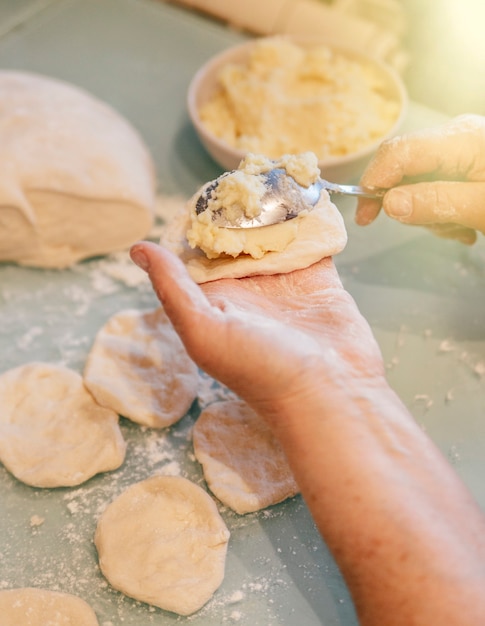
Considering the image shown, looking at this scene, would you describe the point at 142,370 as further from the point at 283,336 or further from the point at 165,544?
the point at 283,336

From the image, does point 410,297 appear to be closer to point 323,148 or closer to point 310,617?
point 323,148

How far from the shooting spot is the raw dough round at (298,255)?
1.45 meters

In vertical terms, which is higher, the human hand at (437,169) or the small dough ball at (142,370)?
the human hand at (437,169)

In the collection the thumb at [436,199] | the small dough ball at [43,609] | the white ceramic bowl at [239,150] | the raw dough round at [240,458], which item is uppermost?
the thumb at [436,199]

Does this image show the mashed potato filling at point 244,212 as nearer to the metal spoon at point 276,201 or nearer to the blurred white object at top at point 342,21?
the metal spoon at point 276,201

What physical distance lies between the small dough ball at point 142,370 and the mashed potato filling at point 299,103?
0.77 metres

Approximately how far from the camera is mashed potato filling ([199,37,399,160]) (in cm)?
211

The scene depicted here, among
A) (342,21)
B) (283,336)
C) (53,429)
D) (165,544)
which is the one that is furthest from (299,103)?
(165,544)

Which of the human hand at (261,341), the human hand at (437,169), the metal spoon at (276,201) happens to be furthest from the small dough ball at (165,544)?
the human hand at (437,169)

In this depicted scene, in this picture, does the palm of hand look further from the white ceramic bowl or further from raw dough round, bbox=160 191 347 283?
the white ceramic bowl

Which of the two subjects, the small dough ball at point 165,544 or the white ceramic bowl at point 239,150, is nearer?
the small dough ball at point 165,544

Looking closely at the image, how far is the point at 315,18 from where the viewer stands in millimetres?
2775

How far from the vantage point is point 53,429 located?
164 cm

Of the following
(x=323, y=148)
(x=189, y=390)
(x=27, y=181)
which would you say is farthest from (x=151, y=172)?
(x=189, y=390)
